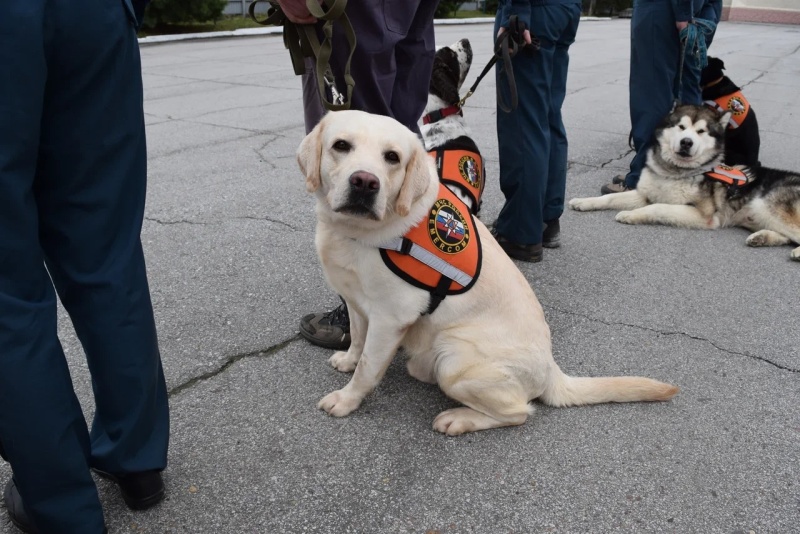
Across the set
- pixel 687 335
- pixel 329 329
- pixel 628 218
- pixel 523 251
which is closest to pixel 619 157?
pixel 628 218

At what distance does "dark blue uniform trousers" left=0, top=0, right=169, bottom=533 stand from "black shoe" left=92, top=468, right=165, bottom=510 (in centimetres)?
7

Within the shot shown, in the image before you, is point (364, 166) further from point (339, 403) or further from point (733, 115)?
point (733, 115)

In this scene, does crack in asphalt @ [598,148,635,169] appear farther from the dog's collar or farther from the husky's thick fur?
the dog's collar

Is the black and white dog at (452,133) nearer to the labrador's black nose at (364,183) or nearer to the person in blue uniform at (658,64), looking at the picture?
the labrador's black nose at (364,183)

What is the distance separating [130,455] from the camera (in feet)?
6.14

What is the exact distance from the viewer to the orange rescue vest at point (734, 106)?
5.96 metres

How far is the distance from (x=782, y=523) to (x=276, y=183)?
4210 millimetres

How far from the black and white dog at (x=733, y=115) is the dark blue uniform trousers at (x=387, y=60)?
396cm

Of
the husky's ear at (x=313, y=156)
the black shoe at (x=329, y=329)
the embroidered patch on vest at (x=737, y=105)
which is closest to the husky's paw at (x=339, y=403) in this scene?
the black shoe at (x=329, y=329)

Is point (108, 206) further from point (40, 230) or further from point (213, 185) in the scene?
point (213, 185)

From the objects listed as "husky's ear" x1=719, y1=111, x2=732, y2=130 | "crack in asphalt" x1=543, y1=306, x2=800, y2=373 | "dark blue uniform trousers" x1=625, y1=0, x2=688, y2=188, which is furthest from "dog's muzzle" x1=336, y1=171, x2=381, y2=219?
"husky's ear" x1=719, y1=111, x2=732, y2=130

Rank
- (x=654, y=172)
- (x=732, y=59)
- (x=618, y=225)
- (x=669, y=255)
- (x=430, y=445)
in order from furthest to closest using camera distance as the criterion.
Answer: (x=732, y=59) < (x=654, y=172) < (x=618, y=225) < (x=669, y=255) < (x=430, y=445)

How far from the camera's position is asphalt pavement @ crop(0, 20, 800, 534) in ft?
6.90

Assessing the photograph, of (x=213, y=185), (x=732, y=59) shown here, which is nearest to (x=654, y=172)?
(x=213, y=185)
